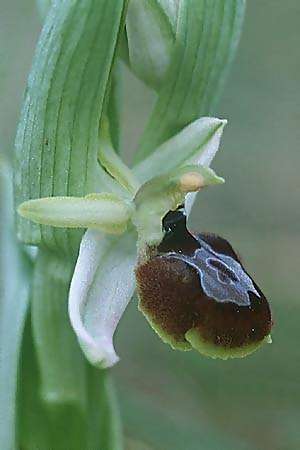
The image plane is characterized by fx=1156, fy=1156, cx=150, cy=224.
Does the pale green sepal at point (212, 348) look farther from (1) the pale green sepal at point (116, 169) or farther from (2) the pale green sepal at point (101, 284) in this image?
(1) the pale green sepal at point (116, 169)

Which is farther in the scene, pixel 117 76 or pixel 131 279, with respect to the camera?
pixel 117 76

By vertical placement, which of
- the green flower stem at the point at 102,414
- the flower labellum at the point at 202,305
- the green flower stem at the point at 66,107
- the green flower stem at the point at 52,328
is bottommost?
the green flower stem at the point at 102,414

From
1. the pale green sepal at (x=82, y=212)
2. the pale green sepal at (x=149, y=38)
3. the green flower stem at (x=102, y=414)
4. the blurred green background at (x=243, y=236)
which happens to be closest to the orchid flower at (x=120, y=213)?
the pale green sepal at (x=82, y=212)

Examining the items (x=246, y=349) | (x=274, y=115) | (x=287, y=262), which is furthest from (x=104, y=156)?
(x=274, y=115)

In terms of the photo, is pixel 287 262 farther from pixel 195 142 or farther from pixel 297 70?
pixel 195 142

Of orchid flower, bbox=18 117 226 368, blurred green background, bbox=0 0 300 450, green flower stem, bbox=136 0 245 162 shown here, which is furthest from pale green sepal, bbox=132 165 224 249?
blurred green background, bbox=0 0 300 450

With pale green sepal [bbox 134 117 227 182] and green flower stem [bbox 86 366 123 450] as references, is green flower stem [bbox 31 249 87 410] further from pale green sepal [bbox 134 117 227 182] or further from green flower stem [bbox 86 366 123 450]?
pale green sepal [bbox 134 117 227 182]
